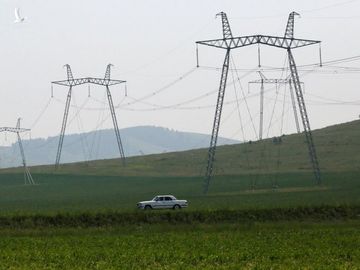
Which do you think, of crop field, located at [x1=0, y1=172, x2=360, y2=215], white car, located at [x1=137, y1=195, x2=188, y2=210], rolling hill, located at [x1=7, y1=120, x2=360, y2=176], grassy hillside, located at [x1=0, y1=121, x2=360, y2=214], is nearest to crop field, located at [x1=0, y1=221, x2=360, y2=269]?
white car, located at [x1=137, y1=195, x2=188, y2=210]

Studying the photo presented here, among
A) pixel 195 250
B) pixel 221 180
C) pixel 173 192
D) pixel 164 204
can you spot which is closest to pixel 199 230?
pixel 164 204

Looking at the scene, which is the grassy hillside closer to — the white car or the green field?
the green field

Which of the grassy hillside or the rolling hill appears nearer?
the grassy hillside

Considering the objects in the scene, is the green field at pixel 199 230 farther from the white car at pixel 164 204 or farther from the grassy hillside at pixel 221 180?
the white car at pixel 164 204

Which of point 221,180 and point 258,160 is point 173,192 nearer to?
point 221,180

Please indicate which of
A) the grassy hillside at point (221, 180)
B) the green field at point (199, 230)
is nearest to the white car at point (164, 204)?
the green field at point (199, 230)

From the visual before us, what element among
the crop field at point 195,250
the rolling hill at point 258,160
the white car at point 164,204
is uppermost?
the rolling hill at point 258,160

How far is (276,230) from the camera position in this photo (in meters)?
50.8

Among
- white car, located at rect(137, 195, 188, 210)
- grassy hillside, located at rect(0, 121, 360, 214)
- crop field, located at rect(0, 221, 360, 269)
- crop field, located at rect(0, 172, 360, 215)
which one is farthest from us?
grassy hillside, located at rect(0, 121, 360, 214)

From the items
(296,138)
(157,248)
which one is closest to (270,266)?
(157,248)

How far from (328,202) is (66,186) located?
66.5 meters

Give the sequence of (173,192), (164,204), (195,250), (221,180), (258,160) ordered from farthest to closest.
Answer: (258,160)
(221,180)
(173,192)
(164,204)
(195,250)

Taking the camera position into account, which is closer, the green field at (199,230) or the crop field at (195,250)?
the crop field at (195,250)

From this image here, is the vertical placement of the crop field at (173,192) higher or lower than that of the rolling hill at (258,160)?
lower
